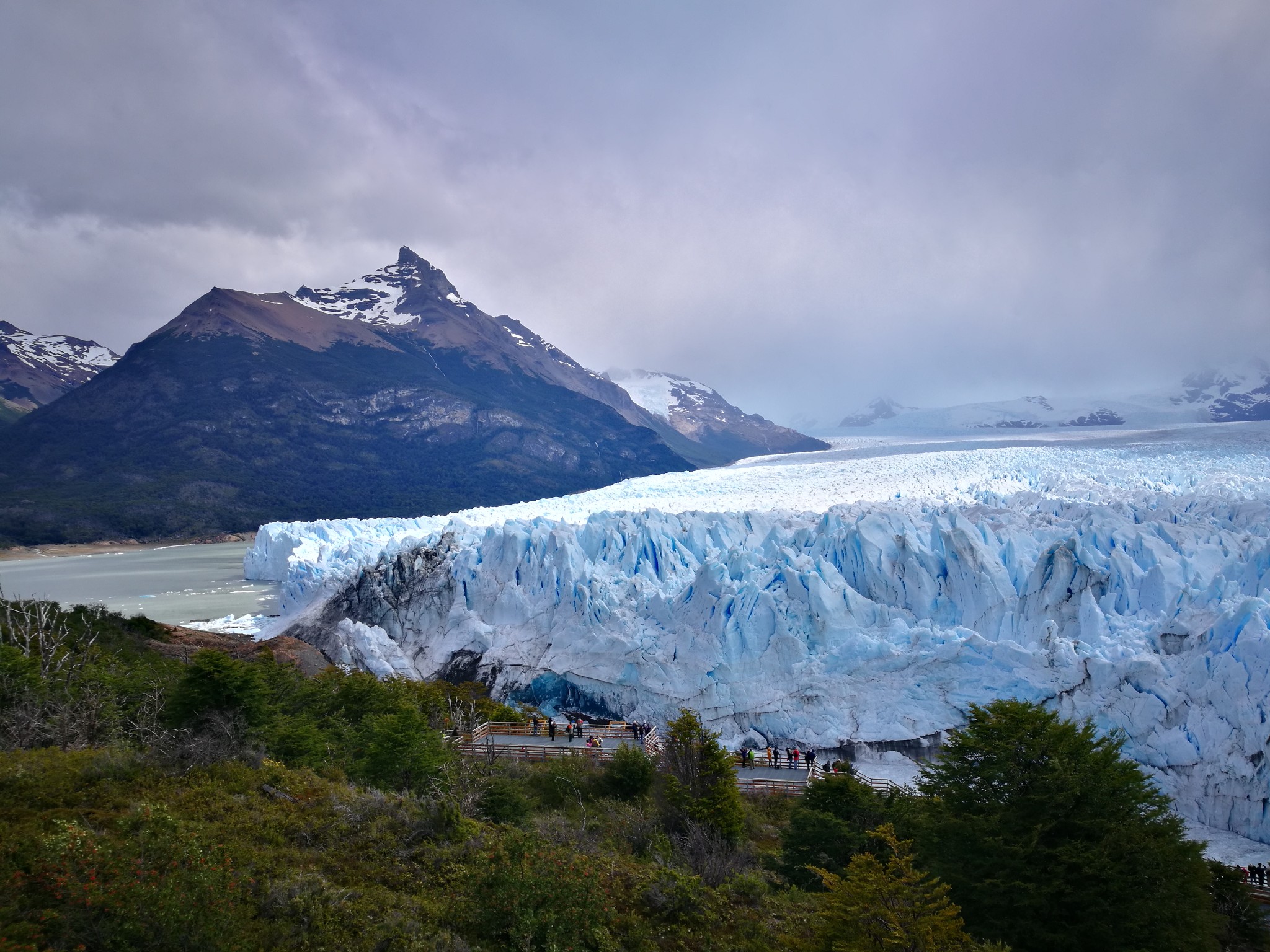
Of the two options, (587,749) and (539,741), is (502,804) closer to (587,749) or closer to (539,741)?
(587,749)

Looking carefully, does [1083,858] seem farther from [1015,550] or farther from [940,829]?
[1015,550]

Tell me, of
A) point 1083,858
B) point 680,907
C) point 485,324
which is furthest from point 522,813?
point 485,324

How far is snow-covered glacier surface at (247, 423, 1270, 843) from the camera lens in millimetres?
14453

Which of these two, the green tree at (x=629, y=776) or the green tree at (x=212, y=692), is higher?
the green tree at (x=212, y=692)

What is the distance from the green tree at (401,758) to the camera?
11.1 meters

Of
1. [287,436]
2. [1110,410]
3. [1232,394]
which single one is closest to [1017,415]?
[1110,410]

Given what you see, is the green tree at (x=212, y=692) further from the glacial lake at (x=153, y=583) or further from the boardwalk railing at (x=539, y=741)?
the glacial lake at (x=153, y=583)

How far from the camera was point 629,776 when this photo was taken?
534 inches

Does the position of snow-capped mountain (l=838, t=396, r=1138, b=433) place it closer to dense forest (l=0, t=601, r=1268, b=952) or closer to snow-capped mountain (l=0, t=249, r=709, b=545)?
snow-capped mountain (l=0, t=249, r=709, b=545)

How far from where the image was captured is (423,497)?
3686 inches

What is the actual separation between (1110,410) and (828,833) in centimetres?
14209

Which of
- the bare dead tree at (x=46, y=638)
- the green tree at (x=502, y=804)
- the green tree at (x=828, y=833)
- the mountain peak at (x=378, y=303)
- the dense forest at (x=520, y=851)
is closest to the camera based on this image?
the dense forest at (x=520, y=851)

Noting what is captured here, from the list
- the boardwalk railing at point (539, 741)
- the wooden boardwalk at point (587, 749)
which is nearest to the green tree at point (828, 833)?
the wooden boardwalk at point (587, 749)

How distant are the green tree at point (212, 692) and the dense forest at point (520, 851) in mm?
35
